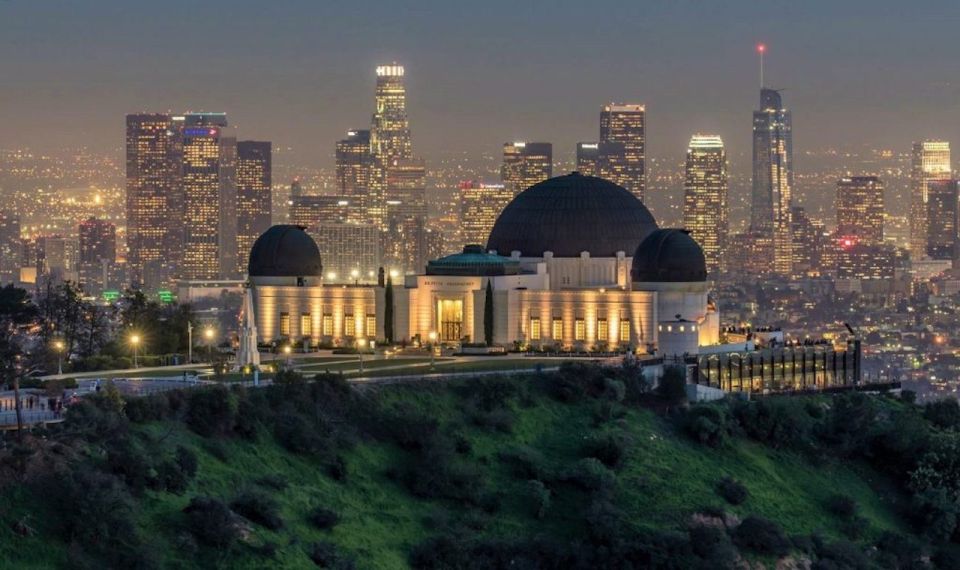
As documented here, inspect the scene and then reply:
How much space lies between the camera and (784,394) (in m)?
96.5

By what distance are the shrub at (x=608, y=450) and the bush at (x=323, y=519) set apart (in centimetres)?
1377

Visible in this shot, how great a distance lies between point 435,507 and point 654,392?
66.3 feet

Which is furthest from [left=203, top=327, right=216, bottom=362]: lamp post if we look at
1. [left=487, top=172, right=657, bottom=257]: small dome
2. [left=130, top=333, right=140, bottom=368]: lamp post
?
[left=487, top=172, right=657, bottom=257]: small dome

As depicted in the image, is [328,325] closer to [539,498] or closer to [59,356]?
[59,356]

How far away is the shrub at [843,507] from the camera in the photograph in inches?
3100

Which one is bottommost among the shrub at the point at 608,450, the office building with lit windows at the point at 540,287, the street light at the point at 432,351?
the shrub at the point at 608,450

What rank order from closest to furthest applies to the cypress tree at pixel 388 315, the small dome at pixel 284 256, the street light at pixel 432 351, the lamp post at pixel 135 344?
1. the lamp post at pixel 135 344
2. the street light at pixel 432 351
3. the cypress tree at pixel 388 315
4. the small dome at pixel 284 256

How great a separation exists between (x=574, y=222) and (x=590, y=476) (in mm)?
36901

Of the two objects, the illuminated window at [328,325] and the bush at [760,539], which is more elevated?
the illuminated window at [328,325]

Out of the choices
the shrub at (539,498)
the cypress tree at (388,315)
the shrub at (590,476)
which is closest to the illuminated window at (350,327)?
the cypress tree at (388,315)

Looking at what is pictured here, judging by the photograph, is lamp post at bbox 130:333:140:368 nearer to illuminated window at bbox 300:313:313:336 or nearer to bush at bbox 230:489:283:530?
illuminated window at bbox 300:313:313:336

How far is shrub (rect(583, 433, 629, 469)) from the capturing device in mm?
76000

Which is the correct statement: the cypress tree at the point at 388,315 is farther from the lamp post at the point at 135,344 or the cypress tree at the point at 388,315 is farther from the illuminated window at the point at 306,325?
the lamp post at the point at 135,344

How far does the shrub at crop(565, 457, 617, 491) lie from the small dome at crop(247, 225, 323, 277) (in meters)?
36.6
